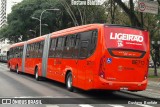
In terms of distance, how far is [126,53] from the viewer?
48.4 feet

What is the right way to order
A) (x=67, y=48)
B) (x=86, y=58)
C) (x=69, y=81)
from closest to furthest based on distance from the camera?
1. (x=86, y=58)
2. (x=69, y=81)
3. (x=67, y=48)

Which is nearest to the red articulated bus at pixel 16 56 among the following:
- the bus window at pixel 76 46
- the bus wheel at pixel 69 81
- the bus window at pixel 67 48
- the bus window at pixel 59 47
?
the bus window at pixel 59 47

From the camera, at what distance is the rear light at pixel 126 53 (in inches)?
572

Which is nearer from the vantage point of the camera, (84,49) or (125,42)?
(125,42)

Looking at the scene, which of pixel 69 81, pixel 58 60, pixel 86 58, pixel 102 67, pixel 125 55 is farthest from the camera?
pixel 58 60

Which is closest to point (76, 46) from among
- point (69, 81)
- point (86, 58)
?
point (86, 58)

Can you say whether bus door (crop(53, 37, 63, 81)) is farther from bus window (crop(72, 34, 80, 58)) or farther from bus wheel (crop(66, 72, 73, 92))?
bus window (crop(72, 34, 80, 58))

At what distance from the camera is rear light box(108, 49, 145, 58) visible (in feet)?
47.7

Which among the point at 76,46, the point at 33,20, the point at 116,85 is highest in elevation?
the point at 33,20

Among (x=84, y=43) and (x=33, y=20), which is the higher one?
(x=33, y=20)

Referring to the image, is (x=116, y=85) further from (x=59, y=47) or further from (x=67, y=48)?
(x=59, y=47)

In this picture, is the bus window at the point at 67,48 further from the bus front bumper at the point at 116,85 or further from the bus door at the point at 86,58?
the bus front bumper at the point at 116,85

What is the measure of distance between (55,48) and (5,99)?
7203 millimetres

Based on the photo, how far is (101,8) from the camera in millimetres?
42188
